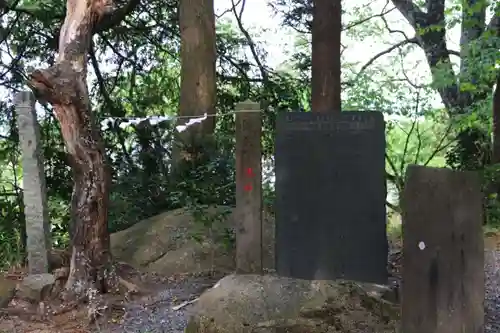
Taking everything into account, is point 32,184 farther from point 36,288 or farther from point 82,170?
point 36,288

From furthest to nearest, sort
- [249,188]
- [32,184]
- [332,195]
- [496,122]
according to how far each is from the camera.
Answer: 1. [496,122]
2. [32,184]
3. [249,188]
4. [332,195]

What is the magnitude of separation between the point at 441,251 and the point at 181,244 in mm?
4727

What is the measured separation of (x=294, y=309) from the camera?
413 cm

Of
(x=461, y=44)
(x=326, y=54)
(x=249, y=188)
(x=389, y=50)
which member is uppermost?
(x=389, y=50)

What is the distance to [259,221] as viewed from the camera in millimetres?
4699

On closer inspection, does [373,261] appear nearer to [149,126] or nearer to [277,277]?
[277,277]

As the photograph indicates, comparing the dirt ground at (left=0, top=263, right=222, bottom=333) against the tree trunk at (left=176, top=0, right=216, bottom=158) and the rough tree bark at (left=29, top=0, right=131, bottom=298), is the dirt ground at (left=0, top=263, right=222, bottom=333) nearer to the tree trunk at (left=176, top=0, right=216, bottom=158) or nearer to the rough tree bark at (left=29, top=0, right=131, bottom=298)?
the rough tree bark at (left=29, top=0, right=131, bottom=298)

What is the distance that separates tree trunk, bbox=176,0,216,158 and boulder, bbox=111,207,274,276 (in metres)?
1.85

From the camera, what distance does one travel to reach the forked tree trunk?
17.5 feet

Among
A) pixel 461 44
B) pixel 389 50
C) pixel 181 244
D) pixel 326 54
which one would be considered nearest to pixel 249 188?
pixel 181 244

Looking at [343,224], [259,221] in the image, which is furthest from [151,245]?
[343,224]

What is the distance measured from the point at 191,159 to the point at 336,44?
8.96ft

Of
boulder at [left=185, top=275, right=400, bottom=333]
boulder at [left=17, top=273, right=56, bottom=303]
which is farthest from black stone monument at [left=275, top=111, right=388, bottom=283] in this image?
boulder at [left=17, top=273, right=56, bottom=303]

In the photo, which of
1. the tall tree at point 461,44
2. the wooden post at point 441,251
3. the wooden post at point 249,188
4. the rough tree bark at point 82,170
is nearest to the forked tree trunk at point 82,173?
the rough tree bark at point 82,170
